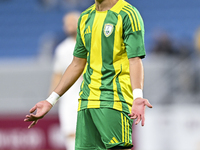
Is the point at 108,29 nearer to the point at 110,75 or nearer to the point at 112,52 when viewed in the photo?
the point at 112,52

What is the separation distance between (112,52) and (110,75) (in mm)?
149

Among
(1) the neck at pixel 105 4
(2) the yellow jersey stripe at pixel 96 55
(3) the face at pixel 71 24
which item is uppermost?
(3) the face at pixel 71 24

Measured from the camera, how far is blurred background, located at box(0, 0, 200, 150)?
6773 millimetres

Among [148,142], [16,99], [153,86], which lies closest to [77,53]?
[148,142]

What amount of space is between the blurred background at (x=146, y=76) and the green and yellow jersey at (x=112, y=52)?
13.5ft

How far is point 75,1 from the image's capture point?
1121cm

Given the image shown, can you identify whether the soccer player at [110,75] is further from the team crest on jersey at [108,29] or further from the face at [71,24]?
Answer: the face at [71,24]

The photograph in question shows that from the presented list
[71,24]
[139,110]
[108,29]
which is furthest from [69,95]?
[139,110]

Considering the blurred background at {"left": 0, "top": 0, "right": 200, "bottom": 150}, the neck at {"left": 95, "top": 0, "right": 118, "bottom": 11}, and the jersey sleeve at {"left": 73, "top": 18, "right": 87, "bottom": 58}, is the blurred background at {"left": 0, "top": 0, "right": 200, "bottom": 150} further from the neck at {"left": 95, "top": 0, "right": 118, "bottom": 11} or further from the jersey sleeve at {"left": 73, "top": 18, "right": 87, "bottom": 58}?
the neck at {"left": 95, "top": 0, "right": 118, "bottom": 11}

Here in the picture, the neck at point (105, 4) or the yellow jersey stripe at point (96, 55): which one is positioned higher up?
the neck at point (105, 4)

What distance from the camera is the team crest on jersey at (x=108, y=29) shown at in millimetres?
2721

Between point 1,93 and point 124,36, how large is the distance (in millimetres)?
6299

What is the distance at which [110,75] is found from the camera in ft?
9.06

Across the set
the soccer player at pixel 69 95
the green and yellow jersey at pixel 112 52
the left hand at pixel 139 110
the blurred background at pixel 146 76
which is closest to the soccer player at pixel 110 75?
Result: the green and yellow jersey at pixel 112 52
